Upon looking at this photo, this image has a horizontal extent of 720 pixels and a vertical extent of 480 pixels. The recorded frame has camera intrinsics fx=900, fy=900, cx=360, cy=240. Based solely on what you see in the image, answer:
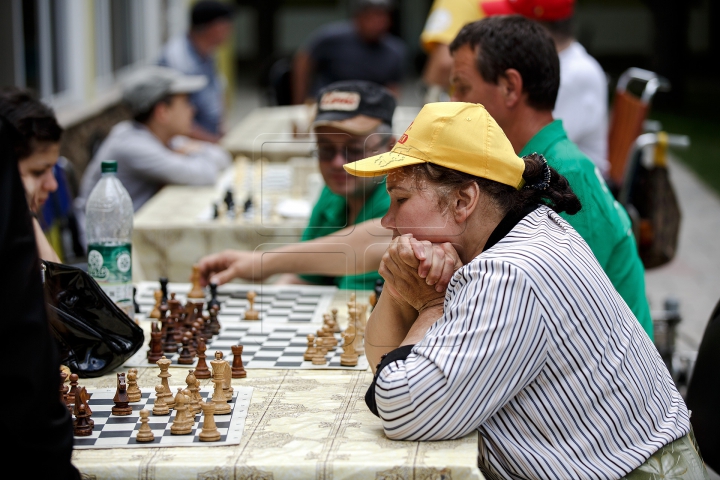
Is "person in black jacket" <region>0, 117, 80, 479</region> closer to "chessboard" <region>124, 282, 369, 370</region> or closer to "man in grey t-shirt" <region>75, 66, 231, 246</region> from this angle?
"chessboard" <region>124, 282, 369, 370</region>

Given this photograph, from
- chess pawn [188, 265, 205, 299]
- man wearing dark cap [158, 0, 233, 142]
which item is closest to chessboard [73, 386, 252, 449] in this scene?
chess pawn [188, 265, 205, 299]

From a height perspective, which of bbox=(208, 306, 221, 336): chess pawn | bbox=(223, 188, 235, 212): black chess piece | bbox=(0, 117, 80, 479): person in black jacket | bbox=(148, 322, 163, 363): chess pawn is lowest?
bbox=(223, 188, 235, 212): black chess piece

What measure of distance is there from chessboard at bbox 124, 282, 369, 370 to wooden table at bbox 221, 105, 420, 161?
94.8 inches

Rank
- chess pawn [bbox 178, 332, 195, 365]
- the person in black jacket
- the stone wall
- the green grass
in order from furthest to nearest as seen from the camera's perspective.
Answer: the green grass < the stone wall < chess pawn [bbox 178, 332, 195, 365] < the person in black jacket

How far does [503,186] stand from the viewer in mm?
2188

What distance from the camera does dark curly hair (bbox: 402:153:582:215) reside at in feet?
7.07

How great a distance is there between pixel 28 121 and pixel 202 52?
572 cm

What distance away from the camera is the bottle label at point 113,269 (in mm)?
2889

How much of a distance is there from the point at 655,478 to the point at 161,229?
315cm

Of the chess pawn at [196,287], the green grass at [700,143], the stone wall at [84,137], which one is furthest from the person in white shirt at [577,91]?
the green grass at [700,143]

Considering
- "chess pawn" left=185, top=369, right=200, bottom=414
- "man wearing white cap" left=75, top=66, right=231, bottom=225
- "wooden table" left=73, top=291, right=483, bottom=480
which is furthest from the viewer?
"man wearing white cap" left=75, top=66, right=231, bottom=225

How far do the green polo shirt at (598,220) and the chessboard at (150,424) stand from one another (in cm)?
128

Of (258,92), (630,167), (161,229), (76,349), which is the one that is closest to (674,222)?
(630,167)

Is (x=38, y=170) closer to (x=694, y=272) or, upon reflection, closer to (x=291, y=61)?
(x=694, y=272)
